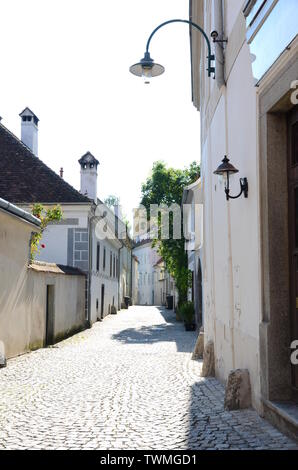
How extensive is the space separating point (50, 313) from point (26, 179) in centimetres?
785

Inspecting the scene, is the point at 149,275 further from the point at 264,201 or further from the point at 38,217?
the point at 264,201

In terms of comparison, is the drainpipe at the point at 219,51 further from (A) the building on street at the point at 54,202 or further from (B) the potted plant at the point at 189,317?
(B) the potted plant at the point at 189,317

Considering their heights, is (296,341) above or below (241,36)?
below

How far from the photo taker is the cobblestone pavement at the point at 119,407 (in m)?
4.74

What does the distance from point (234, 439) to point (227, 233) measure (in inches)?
137

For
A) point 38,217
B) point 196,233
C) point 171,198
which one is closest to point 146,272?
point 171,198

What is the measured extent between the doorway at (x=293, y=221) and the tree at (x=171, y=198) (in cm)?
1877

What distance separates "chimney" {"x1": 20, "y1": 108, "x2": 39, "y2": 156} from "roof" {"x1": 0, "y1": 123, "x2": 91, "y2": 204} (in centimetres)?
85

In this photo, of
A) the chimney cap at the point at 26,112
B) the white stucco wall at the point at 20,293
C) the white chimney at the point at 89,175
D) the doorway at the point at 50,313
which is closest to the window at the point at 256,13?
the white stucco wall at the point at 20,293

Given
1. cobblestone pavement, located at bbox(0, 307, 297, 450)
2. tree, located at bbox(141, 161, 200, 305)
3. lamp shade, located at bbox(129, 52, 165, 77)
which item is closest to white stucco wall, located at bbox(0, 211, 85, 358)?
cobblestone pavement, located at bbox(0, 307, 297, 450)

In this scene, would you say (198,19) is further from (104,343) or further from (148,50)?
(104,343)

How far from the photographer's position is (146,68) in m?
7.58
